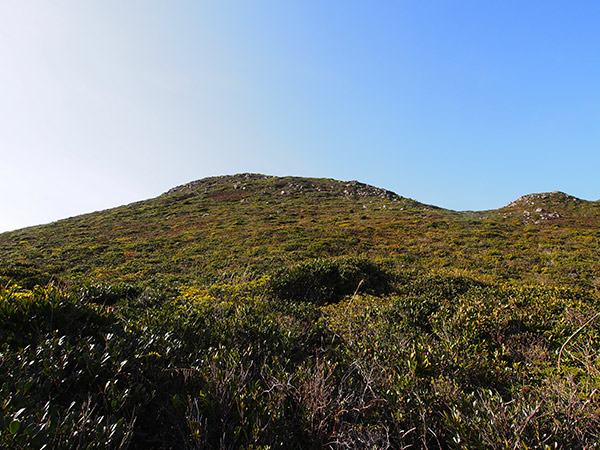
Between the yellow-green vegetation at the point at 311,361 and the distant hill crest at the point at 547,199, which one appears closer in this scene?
the yellow-green vegetation at the point at 311,361

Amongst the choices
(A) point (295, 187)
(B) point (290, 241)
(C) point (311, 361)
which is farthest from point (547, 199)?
(C) point (311, 361)

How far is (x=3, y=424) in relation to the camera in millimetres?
2365

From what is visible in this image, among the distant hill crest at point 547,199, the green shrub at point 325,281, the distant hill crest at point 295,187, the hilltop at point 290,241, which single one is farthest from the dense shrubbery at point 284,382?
the distant hill crest at point 295,187

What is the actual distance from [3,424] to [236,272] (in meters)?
11.7

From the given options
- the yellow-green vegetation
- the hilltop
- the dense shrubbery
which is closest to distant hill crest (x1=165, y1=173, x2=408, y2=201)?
the hilltop

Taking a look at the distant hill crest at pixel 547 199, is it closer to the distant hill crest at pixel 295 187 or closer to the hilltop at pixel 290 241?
the hilltop at pixel 290 241

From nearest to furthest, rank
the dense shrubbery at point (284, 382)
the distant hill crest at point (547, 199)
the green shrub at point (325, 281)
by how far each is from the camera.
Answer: the dense shrubbery at point (284, 382)
the green shrub at point (325, 281)
the distant hill crest at point (547, 199)

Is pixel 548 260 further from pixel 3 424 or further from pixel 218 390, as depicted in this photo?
pixel 3 424

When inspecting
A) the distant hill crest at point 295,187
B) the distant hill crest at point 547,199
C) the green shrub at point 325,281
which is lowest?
the green shrub at point 325,281

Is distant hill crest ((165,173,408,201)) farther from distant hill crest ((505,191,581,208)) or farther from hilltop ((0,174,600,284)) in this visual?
distant hill crest ((505,191,581,208))

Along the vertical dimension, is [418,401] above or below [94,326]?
below

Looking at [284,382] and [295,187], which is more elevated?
[295,187]

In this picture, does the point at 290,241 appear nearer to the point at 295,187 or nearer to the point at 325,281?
the point at 325,281

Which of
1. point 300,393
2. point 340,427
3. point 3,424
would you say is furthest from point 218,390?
point 3,424
